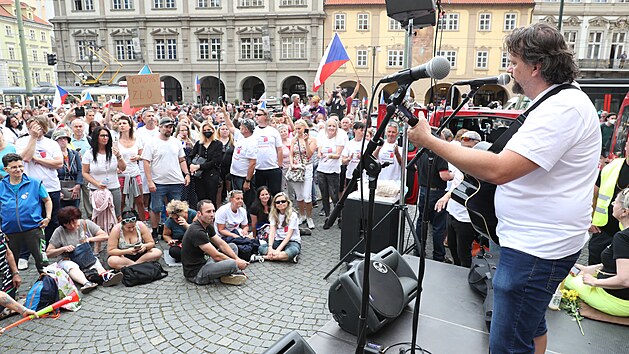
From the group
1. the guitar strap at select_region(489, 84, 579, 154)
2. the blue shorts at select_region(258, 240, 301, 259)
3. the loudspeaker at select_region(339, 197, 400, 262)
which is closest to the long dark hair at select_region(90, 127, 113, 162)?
the blue shorts at select_region(258, 240, 301, 259)

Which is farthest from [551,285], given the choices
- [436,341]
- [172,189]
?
[172,189]

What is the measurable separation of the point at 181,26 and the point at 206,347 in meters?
38.9

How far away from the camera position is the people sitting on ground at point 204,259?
16.4 ft

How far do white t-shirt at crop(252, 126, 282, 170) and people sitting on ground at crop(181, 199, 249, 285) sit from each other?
6.28ft

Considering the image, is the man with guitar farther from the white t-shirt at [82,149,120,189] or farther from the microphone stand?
the white t-shirt at [82,149,120,189]

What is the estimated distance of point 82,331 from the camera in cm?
399

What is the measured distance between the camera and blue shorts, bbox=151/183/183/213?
6531 mm

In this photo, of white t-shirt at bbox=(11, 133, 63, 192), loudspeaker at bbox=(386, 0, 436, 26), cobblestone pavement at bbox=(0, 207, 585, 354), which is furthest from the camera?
white t-shirt at bbox=(11, 133, 63, 192)

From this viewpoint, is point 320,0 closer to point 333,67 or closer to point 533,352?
point 333,67

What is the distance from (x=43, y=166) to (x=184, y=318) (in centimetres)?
330

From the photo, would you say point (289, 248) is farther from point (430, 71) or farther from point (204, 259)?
point (430, 71)

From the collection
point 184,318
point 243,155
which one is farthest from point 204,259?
point 243,155

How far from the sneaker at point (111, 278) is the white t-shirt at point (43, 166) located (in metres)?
1.74

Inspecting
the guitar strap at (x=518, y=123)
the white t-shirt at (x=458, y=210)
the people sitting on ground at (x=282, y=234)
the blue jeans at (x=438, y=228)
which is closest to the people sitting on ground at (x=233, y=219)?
the people sitting on ground at (x=282, y=234)
